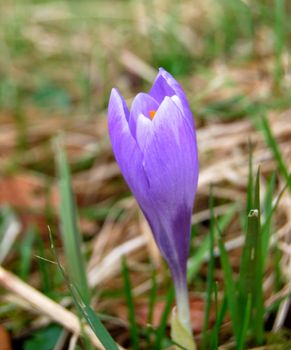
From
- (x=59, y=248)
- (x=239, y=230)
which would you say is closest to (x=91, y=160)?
(x=59, y=248)

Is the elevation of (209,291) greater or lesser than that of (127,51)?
lesser

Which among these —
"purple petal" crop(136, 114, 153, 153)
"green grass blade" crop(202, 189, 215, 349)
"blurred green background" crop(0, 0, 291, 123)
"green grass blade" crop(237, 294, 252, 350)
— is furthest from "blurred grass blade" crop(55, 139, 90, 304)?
"blurred green background" crop(0, 0, 291, 123)

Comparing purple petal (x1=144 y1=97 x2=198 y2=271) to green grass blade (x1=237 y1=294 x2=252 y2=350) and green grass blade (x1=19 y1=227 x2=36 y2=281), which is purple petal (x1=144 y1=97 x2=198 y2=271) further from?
green grass blade (x1=19 y1=227 x2=36 y2=281)

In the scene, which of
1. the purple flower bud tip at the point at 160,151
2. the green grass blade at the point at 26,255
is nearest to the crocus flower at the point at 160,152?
the purple flower bud tip at the point at 160,151

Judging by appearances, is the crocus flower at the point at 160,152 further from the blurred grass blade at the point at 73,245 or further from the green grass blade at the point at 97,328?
the blurred grass blade at the point at 73,245

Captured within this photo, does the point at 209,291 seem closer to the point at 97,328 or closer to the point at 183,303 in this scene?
the point at 183,303

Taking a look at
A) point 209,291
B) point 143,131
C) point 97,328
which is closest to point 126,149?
point 143,131

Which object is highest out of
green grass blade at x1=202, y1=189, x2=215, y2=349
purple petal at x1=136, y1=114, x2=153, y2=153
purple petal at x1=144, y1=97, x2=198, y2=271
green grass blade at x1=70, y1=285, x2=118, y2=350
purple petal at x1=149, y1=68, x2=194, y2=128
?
purple petal at x1=149, y1=68, x2=194, y2=128
